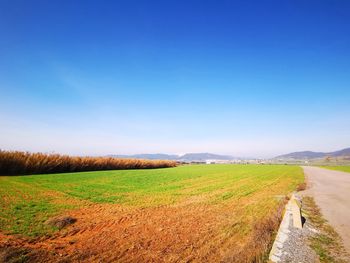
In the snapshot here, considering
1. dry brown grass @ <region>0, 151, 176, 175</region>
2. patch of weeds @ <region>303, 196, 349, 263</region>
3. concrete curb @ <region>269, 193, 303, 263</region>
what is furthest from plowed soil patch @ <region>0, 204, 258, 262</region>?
dry brown grass @ <region>0, 151, 176, 175</region>

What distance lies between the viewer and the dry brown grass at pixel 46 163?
24708mm

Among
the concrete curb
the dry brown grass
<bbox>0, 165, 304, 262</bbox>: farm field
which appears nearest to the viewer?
the concrete curb

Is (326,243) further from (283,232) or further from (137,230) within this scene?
(137,230)

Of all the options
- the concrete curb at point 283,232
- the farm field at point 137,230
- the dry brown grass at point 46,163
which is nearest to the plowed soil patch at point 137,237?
the farm field at point 137,230

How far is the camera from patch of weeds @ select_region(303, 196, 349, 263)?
5398 mm

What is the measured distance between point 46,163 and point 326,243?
101ft

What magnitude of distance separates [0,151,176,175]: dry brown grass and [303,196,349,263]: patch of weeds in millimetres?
27962

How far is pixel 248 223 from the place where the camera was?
8.12 meters

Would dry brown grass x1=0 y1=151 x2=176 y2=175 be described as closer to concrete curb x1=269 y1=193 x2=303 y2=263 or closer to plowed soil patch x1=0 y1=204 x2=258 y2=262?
plowed soil patch x1=0 y1=204 x2=258 y2=262

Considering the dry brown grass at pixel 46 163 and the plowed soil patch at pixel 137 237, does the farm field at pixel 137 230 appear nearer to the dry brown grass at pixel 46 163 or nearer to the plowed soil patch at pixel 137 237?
the plowed soil patch at pixel 137 237

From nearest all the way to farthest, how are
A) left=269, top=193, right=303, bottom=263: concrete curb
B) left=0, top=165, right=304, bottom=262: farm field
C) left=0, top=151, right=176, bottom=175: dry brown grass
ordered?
left=269, top=193, right=303, bottom=263: concrete curb < left=0, top=165, right=304, bottom=262: farm field < left=0, top=151, right=176, bottom=175: dry brown grass

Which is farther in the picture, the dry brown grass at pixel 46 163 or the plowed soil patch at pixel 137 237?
the dry brown grass at pixel 46 163

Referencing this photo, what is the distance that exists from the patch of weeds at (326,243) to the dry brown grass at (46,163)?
2796 cm

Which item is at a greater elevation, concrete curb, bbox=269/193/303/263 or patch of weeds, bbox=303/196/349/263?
concrete curb, bbox=269/193/303/263
